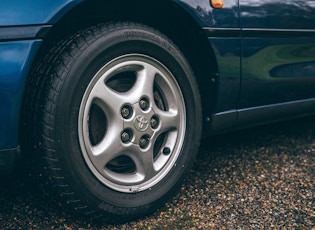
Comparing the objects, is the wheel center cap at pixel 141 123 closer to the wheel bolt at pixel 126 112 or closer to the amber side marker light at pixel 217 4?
the wheel bolt at pixel 126 112

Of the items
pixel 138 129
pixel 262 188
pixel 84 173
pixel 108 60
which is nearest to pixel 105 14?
pixel 108 60

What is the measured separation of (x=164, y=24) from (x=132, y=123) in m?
0.49

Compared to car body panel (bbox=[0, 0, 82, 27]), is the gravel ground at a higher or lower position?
lower

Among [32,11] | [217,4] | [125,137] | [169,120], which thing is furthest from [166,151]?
[32,11]

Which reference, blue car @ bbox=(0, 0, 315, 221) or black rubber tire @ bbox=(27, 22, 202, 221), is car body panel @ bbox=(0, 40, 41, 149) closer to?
blue car @ bbox=(0, 0, 315, 221)

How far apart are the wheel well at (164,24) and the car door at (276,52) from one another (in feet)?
0.58

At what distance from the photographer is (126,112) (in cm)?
196

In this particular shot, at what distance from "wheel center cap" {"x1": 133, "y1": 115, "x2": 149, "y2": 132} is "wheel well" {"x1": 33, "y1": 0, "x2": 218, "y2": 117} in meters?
0.41

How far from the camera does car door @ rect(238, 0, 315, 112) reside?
2.26 metres

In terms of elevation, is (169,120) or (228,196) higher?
(169,120)

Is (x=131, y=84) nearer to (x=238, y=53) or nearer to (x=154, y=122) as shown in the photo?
(x=154, y=122)

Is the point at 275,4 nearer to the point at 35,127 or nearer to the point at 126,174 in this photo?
the point at 126,174

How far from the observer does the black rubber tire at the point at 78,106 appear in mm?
1785

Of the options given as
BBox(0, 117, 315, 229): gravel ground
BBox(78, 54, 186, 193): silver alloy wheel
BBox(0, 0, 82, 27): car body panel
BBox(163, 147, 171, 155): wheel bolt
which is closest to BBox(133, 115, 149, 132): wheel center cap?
BBox(78, 54, 186, 193): silver alloy wheel
